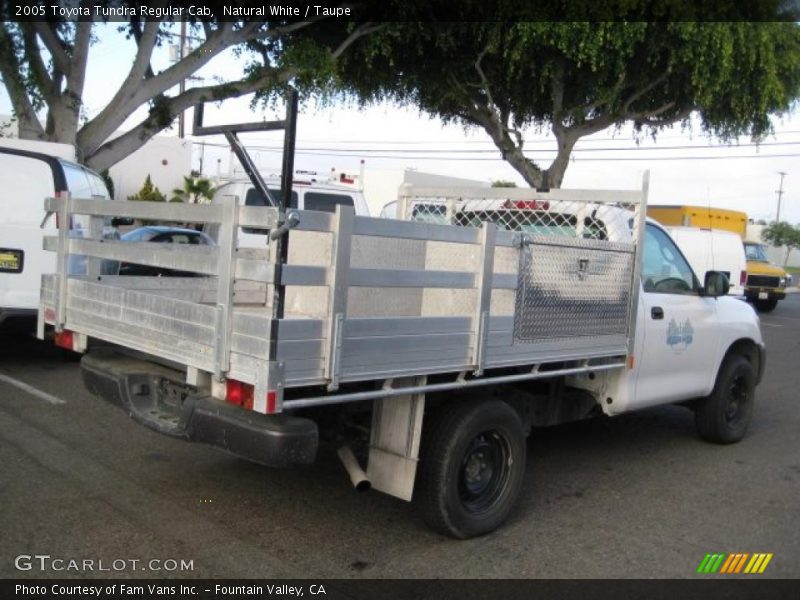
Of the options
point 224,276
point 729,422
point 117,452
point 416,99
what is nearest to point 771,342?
point 729,422

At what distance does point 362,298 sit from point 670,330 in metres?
3.25

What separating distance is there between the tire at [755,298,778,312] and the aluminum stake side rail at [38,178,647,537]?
64.3ft

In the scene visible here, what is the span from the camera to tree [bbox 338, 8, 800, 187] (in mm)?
17656

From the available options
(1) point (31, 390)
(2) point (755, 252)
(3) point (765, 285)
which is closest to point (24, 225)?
(1) point (31, 390)

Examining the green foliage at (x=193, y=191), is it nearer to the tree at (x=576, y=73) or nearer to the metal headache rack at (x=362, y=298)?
the tree at (x=576, y=73)

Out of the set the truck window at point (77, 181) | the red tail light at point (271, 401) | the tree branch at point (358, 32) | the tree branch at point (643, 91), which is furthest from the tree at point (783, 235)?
the red tail light at point (271, 401)

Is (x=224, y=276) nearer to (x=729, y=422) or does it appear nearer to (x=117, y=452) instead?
(x=117, y=452)

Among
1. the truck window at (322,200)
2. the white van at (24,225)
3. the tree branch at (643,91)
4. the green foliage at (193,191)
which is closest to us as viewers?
the white van at (24,225)

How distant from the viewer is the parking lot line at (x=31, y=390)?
720 cm

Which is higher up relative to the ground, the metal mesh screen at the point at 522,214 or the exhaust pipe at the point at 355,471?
the metal mesh screen at the point at 522,214

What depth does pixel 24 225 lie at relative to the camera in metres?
8.08

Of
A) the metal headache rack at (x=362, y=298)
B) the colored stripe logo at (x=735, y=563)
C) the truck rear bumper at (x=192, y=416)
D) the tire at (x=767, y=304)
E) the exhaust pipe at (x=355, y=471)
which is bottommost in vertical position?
the colored stripe logo at (x=735, y=563)

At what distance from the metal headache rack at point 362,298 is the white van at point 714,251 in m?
13.0
